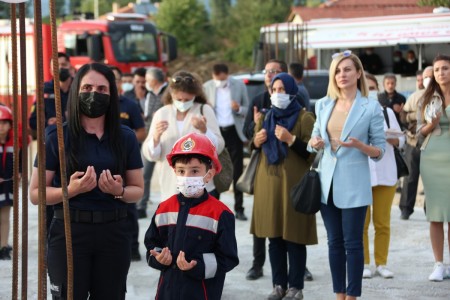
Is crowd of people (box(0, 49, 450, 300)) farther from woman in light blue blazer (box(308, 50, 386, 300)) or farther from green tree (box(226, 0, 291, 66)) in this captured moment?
green tree (box(226, 0, 291, 66))

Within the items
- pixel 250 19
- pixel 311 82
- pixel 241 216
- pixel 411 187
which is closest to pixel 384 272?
pixel 411 187

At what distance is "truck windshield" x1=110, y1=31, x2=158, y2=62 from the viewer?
94.4ft

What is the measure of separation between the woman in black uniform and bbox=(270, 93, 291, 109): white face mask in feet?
8.14

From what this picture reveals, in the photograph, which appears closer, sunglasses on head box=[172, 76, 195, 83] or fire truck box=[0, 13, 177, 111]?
sunglasses on head box=[172, 76, 195, 83]

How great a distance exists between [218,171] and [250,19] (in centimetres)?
4982

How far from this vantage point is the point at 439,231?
26.1 feet

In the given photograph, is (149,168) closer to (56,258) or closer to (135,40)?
(56,258)

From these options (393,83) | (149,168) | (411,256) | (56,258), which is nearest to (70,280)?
(56,258)

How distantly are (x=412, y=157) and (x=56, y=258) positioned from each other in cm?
751

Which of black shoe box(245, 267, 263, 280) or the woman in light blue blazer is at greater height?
the woman in light blue blazer

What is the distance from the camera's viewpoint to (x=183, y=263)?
4340mm

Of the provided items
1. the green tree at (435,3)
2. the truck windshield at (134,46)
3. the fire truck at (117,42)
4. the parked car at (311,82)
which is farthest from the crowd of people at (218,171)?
the truck windshield at (134,46)

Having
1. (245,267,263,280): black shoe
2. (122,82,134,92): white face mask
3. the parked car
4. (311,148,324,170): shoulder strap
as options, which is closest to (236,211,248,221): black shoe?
(122,82,134,92): white face mask

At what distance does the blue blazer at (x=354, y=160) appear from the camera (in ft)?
21.1
